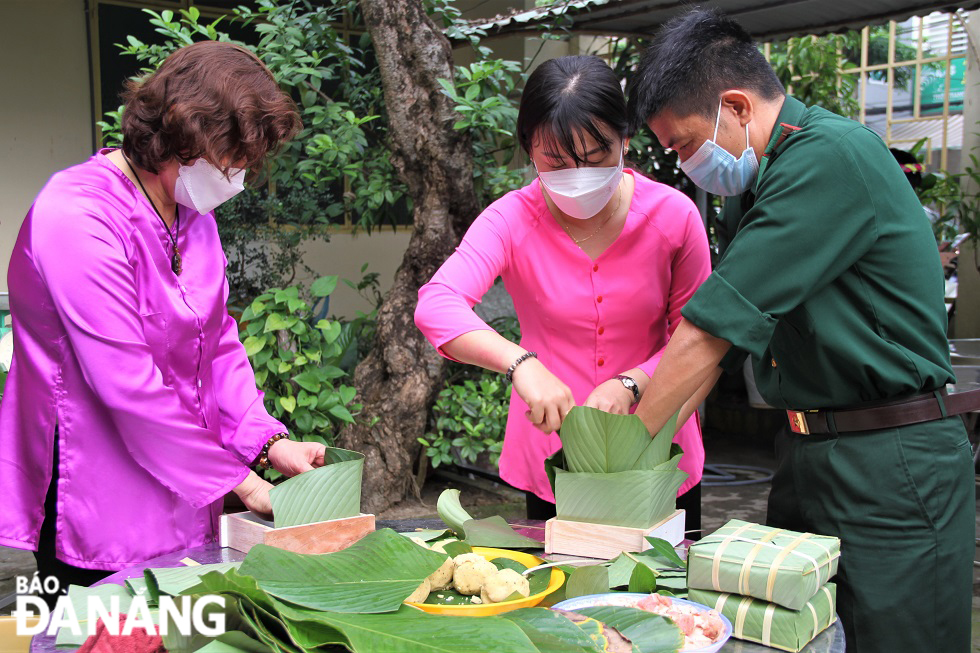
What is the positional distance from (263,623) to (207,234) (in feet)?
3.16

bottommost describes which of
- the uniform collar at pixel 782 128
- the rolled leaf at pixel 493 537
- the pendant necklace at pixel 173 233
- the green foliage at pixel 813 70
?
the rolled leaf at pixel 493 537

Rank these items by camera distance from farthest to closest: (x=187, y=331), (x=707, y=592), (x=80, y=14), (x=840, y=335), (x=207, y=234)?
(x=80, y=14)
(x=207, y=234)
(x=187, y=331)
(x=840, y=335)
(x=707, y=592)

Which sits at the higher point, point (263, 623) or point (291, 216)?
point (291, 216)

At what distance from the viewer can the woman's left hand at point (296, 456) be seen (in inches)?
68.2

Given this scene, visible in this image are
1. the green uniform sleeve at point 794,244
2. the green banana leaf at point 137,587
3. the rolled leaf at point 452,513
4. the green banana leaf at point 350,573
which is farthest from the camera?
the rolled leaf at point 452,513

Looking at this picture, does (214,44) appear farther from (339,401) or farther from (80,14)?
(80,14)

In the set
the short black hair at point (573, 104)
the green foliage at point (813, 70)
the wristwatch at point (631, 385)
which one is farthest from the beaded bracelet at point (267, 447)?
the green foliage at point (813, 70)

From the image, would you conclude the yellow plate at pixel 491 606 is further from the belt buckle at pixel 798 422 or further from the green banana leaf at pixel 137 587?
the belt buckle at pixel 798 422

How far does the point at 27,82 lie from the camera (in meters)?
4.70

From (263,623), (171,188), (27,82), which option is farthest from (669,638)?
(27,82)

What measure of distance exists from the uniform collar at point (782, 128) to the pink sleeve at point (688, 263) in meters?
0.38

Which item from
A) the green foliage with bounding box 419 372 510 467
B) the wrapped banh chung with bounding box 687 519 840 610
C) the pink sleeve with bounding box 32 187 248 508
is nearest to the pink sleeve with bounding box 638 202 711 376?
the wrapped banh chung with bounding box 687 519 840 610

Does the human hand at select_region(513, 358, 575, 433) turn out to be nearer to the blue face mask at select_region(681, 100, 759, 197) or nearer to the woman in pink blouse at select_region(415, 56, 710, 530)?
the woman in pink blouse at select_region(415, 56, 710, 530)

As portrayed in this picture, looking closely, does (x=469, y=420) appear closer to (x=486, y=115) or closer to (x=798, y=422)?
(x=486, y=115)
